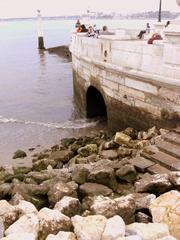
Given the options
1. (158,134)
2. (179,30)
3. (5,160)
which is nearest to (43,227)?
(158,134)

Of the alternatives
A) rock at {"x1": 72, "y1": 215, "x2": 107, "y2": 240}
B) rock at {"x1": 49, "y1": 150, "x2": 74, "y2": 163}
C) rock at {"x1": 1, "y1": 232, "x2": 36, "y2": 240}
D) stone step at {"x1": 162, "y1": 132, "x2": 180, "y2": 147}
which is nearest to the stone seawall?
stone step at {"x1": 162, "y1": 132, "x2": 180, "y2": 147}

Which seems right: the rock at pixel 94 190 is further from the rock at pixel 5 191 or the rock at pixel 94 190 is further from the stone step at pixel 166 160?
the stone step at pixel 166 160

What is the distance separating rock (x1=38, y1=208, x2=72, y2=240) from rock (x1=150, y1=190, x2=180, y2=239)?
1153 mm

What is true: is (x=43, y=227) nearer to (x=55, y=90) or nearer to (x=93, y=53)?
(x=93, y=53)

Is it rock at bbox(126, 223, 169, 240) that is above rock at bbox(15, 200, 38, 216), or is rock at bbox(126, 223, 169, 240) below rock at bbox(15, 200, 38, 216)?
above

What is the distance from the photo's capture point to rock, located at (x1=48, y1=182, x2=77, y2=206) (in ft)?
19.1

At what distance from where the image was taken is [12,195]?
6297 mm

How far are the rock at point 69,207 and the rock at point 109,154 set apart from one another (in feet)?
11.2

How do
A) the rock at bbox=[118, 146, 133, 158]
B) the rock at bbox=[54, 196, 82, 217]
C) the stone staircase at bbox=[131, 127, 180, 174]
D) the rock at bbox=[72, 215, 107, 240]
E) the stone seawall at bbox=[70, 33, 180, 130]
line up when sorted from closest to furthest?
the rock at bbox=[72, 215, 107, 240], the rock at bbox=[54, 196, 82, 217], the stone staircase at bbox=[131, 127, 180, 174], the rock at bbox=[118, 146, 133, 158], the stone seawall at bbox=[70, 33, 180, 130]

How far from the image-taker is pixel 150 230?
15.3ft

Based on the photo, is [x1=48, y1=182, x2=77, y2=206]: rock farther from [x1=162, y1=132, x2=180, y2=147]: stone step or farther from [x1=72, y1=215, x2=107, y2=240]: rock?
[x1=162, y1=132, x2=180, y2=147]: stone step

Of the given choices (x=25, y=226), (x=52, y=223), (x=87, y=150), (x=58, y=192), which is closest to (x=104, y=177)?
(x=58, y=192)

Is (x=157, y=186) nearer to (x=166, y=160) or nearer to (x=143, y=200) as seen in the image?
(x=143, y=200)

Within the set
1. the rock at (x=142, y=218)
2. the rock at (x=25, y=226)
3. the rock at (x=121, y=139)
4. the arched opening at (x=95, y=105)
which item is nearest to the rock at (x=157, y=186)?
the rock at (x=142, y=218)
